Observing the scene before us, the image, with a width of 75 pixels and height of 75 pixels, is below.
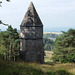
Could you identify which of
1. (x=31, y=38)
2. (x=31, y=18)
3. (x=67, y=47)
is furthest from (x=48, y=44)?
(x=31, y=38)

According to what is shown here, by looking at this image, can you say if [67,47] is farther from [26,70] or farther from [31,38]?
[26,70]

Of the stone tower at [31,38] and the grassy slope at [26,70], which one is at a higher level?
the stone tower at [31,38]

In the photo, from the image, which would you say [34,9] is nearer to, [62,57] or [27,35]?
[27,35]

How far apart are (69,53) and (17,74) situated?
25536 mm

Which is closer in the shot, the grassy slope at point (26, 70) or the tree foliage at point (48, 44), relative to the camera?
the grassy slope at point (26, 70)

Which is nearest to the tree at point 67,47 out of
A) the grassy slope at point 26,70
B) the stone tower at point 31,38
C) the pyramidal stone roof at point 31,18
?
the stone tower at point 31,38

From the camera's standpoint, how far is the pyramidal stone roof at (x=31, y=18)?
20.7m

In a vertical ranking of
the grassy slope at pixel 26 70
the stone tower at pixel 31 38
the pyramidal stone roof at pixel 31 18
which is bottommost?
the grassy slope at pixel 26 70

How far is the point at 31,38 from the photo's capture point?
2067cm

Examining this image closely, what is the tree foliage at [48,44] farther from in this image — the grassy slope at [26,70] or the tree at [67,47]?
the grassy slope at [26,70]

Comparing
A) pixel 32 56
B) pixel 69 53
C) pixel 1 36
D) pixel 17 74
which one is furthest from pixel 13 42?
pixel 17 74

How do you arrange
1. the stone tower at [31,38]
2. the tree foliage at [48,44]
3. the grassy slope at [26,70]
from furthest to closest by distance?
the tree foliage at [48,44] < the stone tower at [31,38] < the grassy slope at [26,70]

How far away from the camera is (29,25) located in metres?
20.6

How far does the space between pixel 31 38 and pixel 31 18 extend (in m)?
2.96
